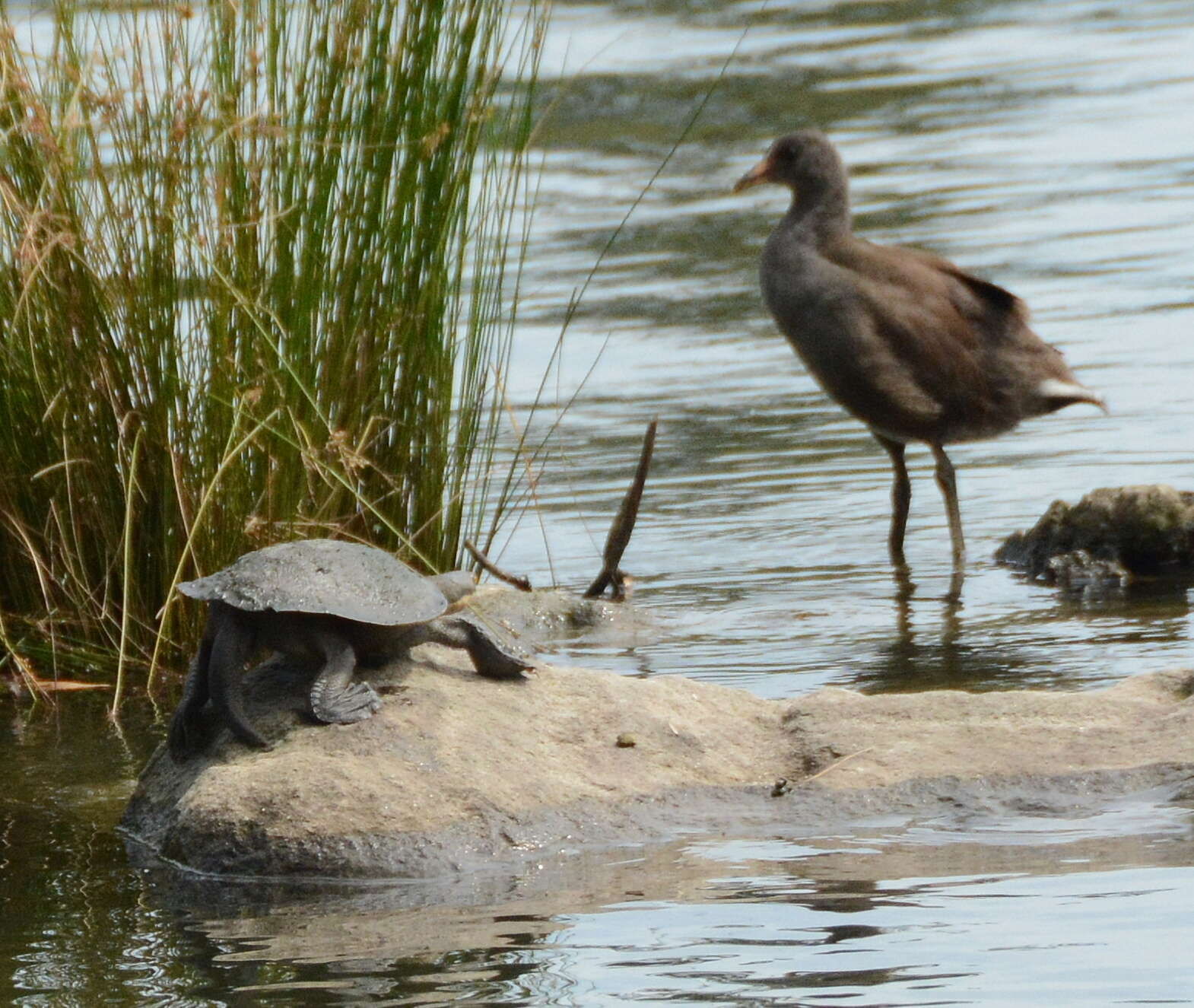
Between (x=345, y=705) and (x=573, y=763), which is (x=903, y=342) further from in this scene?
(x=345, y=705)

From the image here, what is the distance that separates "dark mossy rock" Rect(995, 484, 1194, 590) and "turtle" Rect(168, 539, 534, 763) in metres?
2.75

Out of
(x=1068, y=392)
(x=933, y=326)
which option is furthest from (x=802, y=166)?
(x=1068, y=392)

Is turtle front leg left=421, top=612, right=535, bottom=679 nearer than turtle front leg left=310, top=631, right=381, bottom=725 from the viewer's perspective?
No

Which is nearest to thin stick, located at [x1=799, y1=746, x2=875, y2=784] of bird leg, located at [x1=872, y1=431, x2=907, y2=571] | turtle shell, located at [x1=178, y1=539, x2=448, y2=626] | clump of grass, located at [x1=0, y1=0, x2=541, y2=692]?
turtle shell, located at [x1=178, y1=539, x2=448, y2=626]

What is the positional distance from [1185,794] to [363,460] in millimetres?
2102

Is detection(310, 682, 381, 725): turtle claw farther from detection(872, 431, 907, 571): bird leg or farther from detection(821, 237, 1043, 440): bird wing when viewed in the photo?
detection(821, 237, 1043, 440): bird wing

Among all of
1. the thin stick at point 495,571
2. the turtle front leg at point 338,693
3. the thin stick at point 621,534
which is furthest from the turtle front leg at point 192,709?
the thin stick at point 621,534

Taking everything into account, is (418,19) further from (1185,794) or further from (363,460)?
(1185,794)

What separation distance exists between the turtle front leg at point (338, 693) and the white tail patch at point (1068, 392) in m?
3.79

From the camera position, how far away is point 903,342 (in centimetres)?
759

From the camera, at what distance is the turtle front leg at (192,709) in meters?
4.71

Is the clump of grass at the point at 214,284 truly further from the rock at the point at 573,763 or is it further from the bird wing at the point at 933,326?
the bird wing at the point at 933,326

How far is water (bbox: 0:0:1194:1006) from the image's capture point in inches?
147

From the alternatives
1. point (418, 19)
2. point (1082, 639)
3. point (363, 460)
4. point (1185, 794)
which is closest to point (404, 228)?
point (418, 19)
